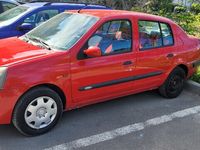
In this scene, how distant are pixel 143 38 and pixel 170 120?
1295mm

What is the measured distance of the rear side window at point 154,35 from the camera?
496cm

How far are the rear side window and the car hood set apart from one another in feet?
5.10

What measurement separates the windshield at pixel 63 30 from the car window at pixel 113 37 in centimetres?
17

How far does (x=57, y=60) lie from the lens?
4035 millimetres

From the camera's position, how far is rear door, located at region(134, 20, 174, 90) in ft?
16.2

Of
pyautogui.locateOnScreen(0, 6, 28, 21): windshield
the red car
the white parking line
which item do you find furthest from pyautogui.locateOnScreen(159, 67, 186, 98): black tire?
pyautogui.locateOnScreen(0, 6, 28, 21): windshield

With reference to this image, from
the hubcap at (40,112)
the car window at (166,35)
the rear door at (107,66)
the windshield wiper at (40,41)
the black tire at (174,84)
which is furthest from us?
the black tire at (174,84)

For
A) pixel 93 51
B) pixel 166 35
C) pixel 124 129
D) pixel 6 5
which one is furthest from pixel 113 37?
pixel 6 5

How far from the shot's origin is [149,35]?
16.7 ft

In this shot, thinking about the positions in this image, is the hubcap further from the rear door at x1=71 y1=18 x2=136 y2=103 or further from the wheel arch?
the rear door at x1=71 y1=18 x2=136 y2=103

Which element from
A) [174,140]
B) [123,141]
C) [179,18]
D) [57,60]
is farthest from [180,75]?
[179,18]

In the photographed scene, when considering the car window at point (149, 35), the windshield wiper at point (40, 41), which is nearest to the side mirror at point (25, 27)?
the windshield wiper at point (40, 41)

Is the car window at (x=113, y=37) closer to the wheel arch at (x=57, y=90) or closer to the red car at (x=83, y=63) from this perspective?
the red car at (x=83, y=63)

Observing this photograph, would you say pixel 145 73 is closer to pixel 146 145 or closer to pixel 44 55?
pixel 146 145
